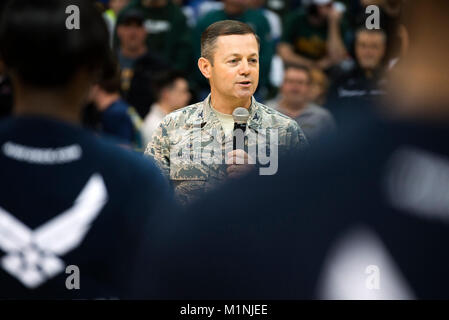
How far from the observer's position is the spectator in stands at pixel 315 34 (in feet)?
30.8

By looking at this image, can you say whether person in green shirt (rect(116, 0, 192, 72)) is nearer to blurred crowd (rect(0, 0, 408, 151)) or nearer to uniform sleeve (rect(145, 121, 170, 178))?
blurred crowd (rect(0, 0, 408, 151))

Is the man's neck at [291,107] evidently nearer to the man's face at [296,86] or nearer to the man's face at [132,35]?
the man's face at [296,86]

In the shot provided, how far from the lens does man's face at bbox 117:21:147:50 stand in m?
8.45

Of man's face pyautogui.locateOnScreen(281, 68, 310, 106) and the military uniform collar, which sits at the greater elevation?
man's face pyautogui.locateOnScreen(281, 68, 310, 106)

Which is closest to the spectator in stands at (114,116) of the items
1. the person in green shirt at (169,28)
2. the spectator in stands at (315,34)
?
the person in green shirt at (169,28)

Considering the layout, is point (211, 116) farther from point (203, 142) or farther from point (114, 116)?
point (114, 116)

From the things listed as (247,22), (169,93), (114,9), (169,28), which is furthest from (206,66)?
(114,9)

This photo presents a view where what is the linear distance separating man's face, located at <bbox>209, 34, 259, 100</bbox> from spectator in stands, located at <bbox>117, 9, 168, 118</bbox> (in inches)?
129

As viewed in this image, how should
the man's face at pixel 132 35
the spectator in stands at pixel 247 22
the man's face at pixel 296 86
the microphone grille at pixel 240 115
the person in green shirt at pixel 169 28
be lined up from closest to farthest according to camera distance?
1. the microphone grille at pixel 240 115
2. the man's face at pixel 296 86
3. the spectator in stands at pixel 247 22
4. the man's face at pixel 132 35
5. the person in green shirt at pixel 169 28

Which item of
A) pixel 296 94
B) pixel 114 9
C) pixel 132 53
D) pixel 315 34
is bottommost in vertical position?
pixel 296 94

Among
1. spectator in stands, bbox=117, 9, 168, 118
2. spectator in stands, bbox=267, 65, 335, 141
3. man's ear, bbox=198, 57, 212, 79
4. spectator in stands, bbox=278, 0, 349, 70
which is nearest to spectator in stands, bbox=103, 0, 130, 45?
spectator in stands, bbox=117, 9, 168, 118

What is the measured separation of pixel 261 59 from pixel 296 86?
1316 millimetres

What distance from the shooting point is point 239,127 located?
169 inches

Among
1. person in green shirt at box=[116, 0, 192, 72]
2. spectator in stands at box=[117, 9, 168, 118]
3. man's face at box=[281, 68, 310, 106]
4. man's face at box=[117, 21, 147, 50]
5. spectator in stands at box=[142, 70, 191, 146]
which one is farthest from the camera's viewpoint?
person in green shirt at box=[116, 0, 192, 72]
